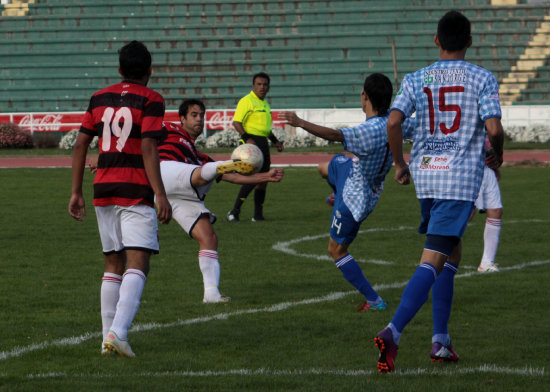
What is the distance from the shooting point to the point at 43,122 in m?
35.3

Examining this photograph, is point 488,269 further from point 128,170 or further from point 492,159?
point 128,170

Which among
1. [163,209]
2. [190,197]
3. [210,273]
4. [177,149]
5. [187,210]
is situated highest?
[177,149]

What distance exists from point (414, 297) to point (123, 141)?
1.91 m

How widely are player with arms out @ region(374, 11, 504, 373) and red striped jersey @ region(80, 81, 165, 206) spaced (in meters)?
1.45

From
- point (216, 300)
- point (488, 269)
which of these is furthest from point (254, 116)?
point (216, 300)

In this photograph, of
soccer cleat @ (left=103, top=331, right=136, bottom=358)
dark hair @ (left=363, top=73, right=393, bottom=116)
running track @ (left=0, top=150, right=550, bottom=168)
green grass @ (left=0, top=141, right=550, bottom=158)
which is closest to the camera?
soccer cleat @ (left=103, top=331, right=136, bottom=358)

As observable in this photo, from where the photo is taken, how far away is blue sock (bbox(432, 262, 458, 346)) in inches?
213

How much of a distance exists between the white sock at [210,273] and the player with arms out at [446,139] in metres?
2.55

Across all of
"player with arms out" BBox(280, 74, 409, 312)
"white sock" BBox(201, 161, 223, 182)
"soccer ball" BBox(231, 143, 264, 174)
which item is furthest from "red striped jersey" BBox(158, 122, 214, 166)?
"soccer ball" BBox(231, 143, 264, 174)

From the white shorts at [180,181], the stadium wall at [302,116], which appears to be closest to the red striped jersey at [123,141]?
the white shorts at [180,181]

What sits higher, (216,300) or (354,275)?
(354,275)

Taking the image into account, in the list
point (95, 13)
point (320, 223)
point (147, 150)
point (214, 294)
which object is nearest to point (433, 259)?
point (147, 150)

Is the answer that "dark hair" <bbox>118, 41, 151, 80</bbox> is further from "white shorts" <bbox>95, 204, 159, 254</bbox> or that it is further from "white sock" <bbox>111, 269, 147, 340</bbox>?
"white sock" <bbox>111, 269, 147, 340</bbox>

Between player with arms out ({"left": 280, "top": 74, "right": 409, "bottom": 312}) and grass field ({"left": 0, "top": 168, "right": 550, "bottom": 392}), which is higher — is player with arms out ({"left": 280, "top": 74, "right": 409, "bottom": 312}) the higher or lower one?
the higher one
